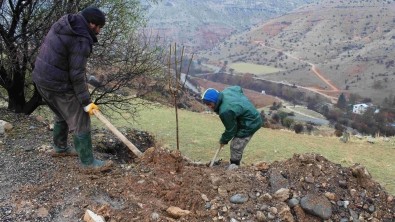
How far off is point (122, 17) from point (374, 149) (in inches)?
380

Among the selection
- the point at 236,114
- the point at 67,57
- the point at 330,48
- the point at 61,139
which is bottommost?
the point at 330,48

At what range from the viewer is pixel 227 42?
161750 millimetres

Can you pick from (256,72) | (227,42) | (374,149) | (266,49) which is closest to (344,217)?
(374,149)

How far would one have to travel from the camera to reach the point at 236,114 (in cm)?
637

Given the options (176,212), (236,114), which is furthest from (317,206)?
(236,114)

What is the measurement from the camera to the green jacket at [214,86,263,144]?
635 centimetres

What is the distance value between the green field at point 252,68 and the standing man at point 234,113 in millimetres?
103431

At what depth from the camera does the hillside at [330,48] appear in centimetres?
9406

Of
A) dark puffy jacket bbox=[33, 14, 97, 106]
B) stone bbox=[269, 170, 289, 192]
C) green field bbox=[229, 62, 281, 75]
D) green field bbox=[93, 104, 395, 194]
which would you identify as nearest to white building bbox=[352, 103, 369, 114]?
green field bbox=[229, 62, 281, 75]

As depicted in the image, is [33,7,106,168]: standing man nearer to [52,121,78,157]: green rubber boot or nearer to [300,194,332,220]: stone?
[52,121,78,157]: green rubber boot

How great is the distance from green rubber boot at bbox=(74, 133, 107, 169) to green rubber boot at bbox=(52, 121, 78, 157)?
73 centimetres

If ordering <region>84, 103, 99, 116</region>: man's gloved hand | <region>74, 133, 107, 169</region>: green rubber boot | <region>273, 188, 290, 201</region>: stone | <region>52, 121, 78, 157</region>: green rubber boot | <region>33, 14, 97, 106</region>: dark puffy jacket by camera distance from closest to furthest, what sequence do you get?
<region>33, 14, 97, 106</region>: dark puffy jacket → <region>273, 188, 290, 201</region>: stone → <region>84, 103, 99, 116</region>: man's gloved hand → <region>74, 133, 107, 169</region>: green rubber boot → <region>52, 121, 78, 157</region>: green rubber boot

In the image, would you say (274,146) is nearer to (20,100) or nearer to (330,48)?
(20,100)

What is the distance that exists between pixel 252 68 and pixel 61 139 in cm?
11236
